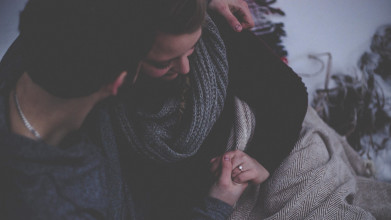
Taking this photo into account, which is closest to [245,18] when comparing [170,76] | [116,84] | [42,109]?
[170,76]

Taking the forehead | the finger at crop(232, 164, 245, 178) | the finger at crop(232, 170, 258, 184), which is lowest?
the finger at crop(232, 170, 258, 184)

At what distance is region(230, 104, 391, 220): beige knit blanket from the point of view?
2.73 ft

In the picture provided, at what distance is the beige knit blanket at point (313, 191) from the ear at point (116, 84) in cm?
59

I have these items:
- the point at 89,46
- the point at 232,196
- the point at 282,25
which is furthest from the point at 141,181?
the point at 282,25

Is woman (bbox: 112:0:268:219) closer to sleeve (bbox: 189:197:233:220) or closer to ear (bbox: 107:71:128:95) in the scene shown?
sleeve (bbox: 189:197:233:220)

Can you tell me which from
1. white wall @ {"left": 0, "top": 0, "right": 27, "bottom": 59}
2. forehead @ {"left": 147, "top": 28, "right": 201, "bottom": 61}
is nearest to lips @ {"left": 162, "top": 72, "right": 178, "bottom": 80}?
forehead @ {"left": 147, "top": 28, "right": 201, "bottom": 61}

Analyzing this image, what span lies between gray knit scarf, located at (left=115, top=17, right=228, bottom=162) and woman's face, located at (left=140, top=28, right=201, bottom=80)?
144 mm

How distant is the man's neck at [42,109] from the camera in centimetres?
56

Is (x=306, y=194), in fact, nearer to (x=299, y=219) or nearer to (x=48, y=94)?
(x=299, y=219)

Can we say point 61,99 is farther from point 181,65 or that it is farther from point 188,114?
point 188,114


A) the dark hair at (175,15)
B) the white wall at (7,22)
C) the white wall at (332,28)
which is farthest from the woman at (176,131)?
the white wall at (332,28)

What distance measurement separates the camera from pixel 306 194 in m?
0.84

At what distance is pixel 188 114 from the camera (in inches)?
34.6

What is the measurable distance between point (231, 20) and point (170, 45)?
370mm
